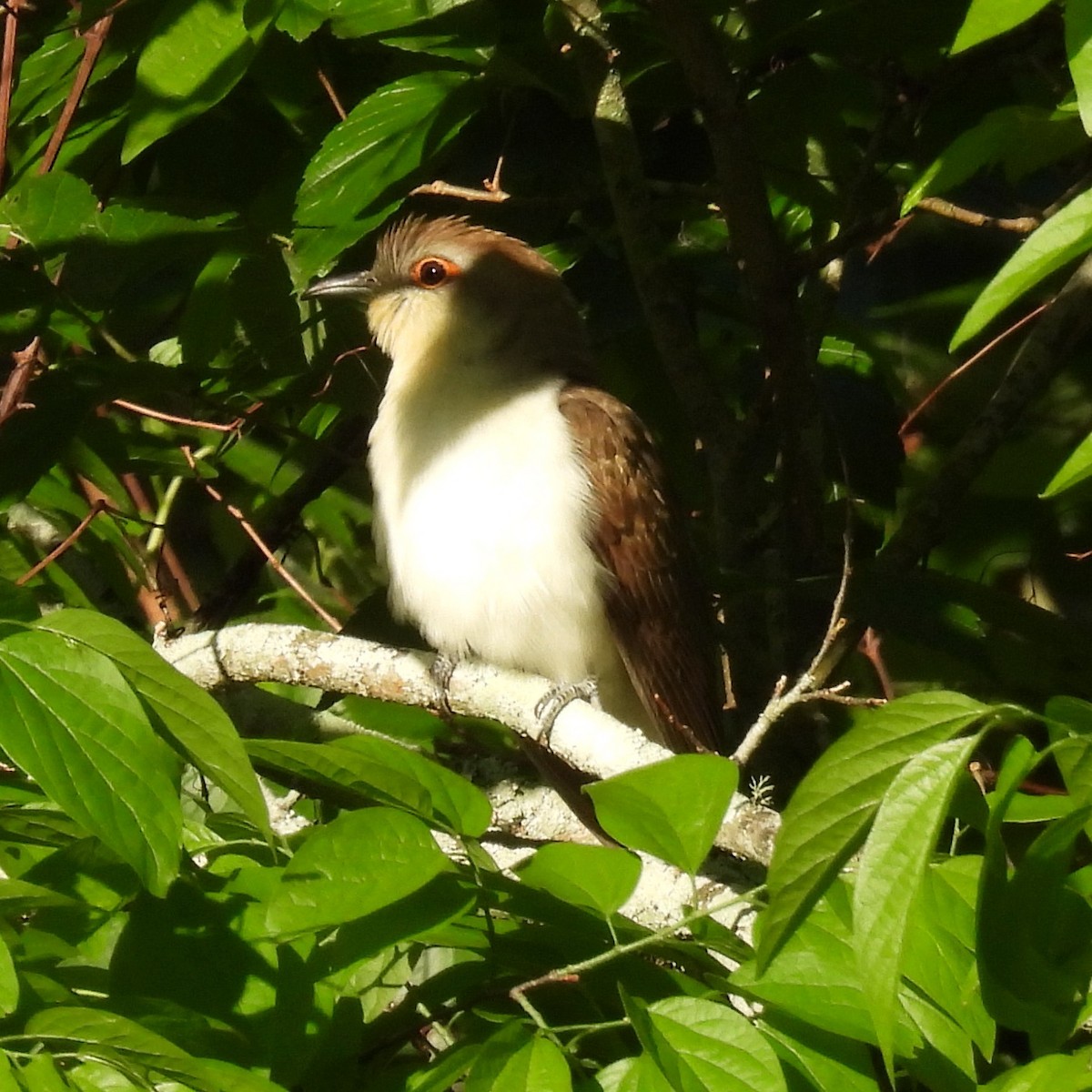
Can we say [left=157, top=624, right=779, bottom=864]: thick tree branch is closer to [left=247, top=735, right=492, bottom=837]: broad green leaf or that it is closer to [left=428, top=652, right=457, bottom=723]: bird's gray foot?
[left=428, top=652, right=457, bottom=723]: bird's gray foot

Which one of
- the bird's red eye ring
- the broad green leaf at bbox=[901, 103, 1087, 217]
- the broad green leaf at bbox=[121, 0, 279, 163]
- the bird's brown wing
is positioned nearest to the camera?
the broad green leaf at bbox=[901, 103, 1087, 217]

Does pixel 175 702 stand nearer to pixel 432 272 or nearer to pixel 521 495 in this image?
pixel 521 495

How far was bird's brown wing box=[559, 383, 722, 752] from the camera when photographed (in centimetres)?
350

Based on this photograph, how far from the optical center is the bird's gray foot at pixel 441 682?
2.78 meters

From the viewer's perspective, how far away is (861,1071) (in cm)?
142

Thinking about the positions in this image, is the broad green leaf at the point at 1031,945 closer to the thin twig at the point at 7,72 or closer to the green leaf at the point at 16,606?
the green leaf at the point at 16,606

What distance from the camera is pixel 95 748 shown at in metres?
1.39

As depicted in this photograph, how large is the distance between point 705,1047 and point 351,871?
13.9 inches

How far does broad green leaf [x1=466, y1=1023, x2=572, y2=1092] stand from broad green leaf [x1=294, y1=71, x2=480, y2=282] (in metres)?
1.83

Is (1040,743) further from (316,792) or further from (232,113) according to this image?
(232,113)

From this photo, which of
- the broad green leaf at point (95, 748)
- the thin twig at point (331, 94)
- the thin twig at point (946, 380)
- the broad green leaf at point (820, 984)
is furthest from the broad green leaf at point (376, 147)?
the broad green leaf at point (820, 984)

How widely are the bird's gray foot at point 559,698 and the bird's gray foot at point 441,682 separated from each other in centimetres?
17

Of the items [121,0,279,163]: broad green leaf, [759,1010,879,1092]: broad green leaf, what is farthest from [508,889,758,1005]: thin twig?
[121,0,279,163]: broad green leaf

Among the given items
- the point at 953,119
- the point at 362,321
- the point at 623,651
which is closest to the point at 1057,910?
the point at 623,651
